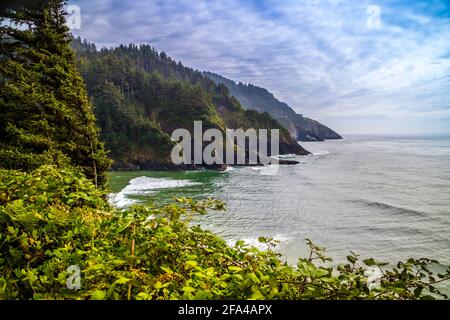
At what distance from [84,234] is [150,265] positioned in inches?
30.6

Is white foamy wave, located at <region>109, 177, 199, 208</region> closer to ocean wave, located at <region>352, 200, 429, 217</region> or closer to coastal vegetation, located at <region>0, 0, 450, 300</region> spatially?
coastal vegetation, located at <region>0, 0, 450, 300</region>

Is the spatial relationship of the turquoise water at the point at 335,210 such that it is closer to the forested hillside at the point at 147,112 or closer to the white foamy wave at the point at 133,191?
the white foamy wave at the point at 133,191

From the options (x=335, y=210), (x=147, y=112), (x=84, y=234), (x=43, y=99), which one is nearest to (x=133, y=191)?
(x=335, y=210)

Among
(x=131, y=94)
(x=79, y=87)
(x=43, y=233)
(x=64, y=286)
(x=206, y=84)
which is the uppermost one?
(x=206, y=84)

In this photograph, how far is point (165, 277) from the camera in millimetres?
1903

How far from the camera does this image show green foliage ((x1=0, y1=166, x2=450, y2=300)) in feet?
5.62

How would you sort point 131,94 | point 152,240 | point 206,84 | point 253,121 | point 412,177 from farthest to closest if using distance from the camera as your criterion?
point 206,84 → point 253,121 → point 131,94 → point 412,177 → point 152,240

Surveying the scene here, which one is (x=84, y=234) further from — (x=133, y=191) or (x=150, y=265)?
(x=133, y=191)

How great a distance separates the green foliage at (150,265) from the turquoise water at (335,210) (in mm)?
8552

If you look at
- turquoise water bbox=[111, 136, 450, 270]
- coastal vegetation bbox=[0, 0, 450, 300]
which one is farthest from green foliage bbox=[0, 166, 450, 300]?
turquoise water bbox=[111, 136, 450, 270]

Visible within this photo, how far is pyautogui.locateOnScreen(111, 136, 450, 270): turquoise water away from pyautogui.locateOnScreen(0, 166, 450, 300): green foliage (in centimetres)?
855

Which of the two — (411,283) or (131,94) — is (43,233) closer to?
(411,283)
